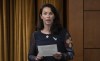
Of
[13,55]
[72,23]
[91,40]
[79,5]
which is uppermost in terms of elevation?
[79,5]

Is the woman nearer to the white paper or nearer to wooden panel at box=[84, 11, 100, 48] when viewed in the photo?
the white paper

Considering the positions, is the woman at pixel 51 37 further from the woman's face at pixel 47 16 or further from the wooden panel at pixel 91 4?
the wooden panel at pixel 91 4

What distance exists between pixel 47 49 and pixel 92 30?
3.15 feet

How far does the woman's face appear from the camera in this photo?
240 centimetres

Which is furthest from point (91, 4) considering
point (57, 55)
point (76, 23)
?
point (57, 55)

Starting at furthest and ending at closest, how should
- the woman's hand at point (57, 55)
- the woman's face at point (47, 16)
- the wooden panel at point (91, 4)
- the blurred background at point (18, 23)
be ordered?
the blurred background at point (18, 23) → the wooden panel at point (91, 4) → the woman's face at point (47, 16) → the woman's hand at point (57, 55)

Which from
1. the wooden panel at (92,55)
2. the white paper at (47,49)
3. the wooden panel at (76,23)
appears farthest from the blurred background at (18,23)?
the white paper at (47,49)

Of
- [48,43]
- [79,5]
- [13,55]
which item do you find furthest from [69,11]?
[13,55]

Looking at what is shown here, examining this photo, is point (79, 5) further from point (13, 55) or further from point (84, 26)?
point (13, 55)

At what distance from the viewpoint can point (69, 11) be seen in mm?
3021

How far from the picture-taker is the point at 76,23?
3023 mm

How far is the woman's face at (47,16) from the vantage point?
2.40 meters

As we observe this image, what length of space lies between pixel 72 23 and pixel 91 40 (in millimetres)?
332

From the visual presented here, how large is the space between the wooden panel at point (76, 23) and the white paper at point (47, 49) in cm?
78
